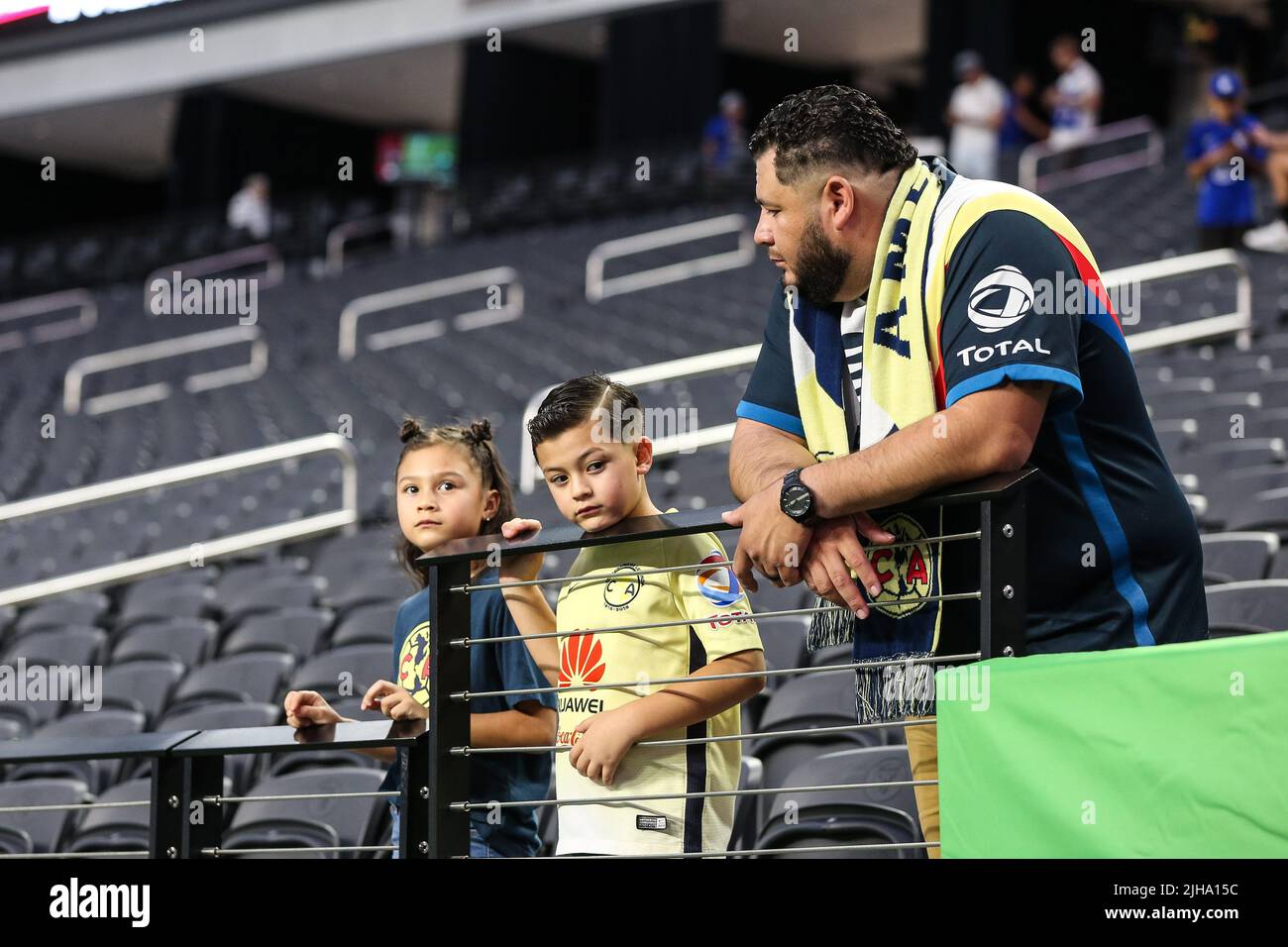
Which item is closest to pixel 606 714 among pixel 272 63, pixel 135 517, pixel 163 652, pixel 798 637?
pixel 798 637

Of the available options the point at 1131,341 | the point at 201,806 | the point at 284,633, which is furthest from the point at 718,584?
the point at 1131,341

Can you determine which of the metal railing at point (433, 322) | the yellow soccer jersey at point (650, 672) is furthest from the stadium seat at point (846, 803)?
the metal railing at point (433, 322)

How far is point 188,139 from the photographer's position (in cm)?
1831

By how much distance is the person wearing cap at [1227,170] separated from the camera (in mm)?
7797

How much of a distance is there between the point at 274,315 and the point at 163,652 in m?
8.53

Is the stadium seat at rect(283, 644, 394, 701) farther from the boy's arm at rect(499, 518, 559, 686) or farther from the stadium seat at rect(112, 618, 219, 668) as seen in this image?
the boy's arm at rect(499, 518, 559, 686)

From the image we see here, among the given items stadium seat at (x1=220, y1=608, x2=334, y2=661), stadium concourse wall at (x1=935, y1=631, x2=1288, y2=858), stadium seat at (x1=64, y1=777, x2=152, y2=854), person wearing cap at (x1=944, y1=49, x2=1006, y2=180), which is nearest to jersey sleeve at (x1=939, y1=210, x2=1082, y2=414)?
stadium concourse wall at (x1=935, y1=631, x2=1288, y2=858)

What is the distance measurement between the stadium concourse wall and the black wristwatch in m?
0.28

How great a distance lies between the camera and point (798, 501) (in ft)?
6.88

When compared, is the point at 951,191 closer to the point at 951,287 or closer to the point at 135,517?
the point at 951,287

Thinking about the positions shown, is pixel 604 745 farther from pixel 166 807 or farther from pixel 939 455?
pixel 166 807

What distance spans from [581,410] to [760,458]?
0.35 m

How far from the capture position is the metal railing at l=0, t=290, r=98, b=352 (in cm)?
1434

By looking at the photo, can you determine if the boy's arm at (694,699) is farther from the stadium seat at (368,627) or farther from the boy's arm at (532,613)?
the stadium seat at (368,627)
